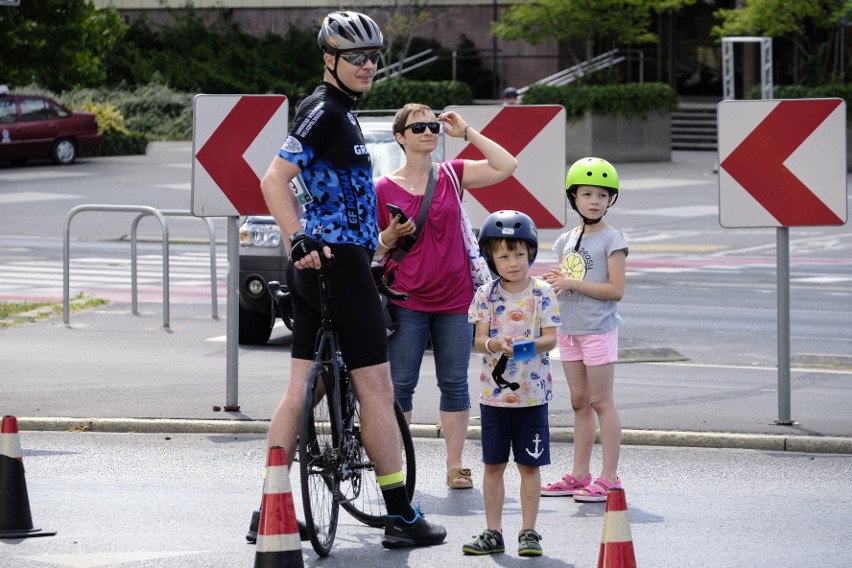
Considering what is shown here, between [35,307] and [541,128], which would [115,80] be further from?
[541,128]

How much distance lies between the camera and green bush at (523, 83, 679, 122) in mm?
37312

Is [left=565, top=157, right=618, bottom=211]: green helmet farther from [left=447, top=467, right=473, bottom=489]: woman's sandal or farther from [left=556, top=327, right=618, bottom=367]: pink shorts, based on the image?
[left=447, top=467, right=473, bottom=489]: woman's sandal

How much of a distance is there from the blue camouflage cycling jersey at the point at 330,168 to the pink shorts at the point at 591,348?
149cm

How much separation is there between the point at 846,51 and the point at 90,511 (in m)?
38.0

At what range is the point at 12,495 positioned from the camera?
678 centimetres

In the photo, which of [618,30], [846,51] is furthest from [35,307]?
[846,51]

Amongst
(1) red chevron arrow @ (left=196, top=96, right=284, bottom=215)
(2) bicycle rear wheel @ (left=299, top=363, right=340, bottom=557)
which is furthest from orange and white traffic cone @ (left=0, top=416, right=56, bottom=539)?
(1) red chevron arrow @ (left=196, top=96, right=284, bottom=215)

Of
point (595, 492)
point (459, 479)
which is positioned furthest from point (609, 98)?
point (595, 492)

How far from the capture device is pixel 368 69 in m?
6.55

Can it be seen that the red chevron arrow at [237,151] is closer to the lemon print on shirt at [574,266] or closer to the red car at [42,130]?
the lemon print on shirt at [574,266]

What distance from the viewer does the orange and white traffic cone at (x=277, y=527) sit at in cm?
580

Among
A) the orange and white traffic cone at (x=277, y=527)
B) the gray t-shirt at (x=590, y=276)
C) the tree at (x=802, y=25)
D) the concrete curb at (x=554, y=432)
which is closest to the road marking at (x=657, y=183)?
the tree at (x=802, y=25)

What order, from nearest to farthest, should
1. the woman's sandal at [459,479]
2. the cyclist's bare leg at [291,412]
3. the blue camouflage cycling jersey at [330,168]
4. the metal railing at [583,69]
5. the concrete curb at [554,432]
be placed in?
the blue camouflage cycling jersey at [330,168]
the cyclist's bare leg at [291,412]
the woman's sandal at [459,479]
the concrete curb at [554,432]
the metal railing at [583,69]

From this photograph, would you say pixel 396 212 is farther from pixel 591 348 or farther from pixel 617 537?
pixel 617 537
